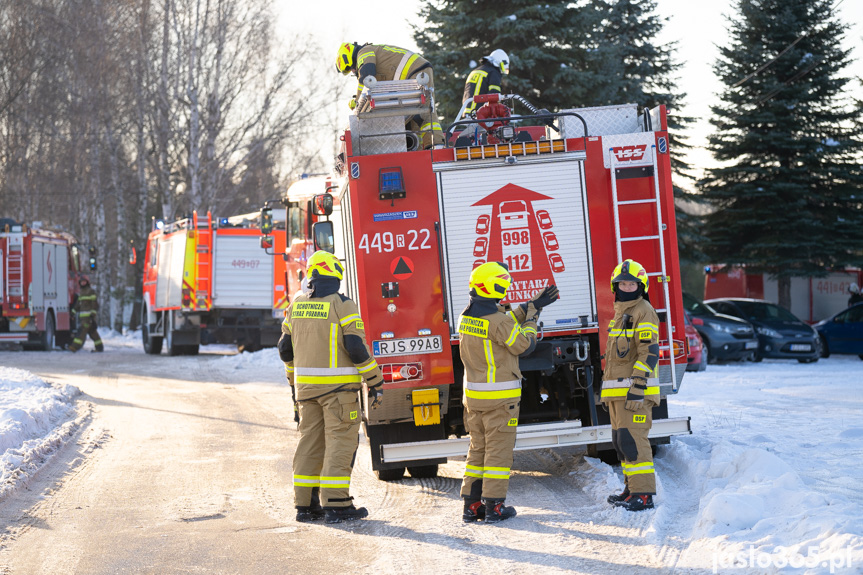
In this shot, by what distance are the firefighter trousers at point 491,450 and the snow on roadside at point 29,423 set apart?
389 centimetres

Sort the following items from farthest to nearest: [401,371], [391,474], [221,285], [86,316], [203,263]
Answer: [86,316], [221,285], [203,263], [391,474], [401,371]

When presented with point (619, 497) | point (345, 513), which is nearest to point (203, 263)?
point (345, 513)

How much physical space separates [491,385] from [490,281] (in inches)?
29.1

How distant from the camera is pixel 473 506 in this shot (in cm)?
674

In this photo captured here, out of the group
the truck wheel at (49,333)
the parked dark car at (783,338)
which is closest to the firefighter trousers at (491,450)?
the parked dark car at (783,338)

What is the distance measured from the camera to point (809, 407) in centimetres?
1252

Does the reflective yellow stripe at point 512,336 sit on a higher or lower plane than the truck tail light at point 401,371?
Result: higher

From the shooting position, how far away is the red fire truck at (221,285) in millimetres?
22406

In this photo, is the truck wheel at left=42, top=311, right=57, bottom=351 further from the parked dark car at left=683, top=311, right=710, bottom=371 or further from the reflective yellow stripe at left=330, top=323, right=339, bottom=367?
the reflective yellow stripe at left=330, top=323, right=339, bottom=367

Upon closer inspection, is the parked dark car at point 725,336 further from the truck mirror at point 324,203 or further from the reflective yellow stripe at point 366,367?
the reflective yellow stripe at point 366,367

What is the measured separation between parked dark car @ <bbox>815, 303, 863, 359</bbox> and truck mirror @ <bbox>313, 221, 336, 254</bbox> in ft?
54.3

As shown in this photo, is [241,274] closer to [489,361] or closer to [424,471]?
[424,471]

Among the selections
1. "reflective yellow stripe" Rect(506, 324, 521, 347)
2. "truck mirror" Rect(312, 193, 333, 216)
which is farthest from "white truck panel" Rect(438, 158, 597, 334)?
"truck mirror" Rect(312, 193, 333, 216)

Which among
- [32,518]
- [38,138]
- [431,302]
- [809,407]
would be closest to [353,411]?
[431,302]
